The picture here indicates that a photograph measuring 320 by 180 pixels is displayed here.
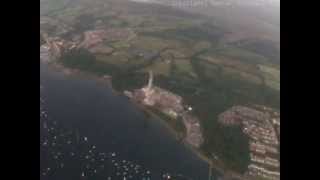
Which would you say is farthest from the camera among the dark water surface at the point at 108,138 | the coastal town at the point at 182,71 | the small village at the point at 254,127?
the coastal town at the point at 182,71

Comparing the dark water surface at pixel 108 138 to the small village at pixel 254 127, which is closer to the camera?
the dark water surface at pixel 108 138

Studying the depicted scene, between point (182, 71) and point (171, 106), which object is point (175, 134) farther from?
point (182, 71)

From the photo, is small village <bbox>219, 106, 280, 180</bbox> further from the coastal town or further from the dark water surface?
the dark water surface

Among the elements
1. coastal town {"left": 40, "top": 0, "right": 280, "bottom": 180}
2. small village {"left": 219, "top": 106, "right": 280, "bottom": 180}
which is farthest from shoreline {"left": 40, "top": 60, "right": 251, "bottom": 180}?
small village {"left": 219, "top": 106, "right": 280, "bottom": 180}

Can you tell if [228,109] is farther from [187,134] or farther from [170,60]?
[170,60]

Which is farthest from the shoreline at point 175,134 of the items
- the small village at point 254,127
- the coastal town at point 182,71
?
the small village at point 254,127

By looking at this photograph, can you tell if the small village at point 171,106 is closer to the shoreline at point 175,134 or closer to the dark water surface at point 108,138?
the shoreline at point 175,134

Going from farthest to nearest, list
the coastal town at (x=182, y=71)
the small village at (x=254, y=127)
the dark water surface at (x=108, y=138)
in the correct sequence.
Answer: the coastal town at (x=182, y=71) < the small village at (x=254, y=127) < the dark water surface at (x=108, y=138)
